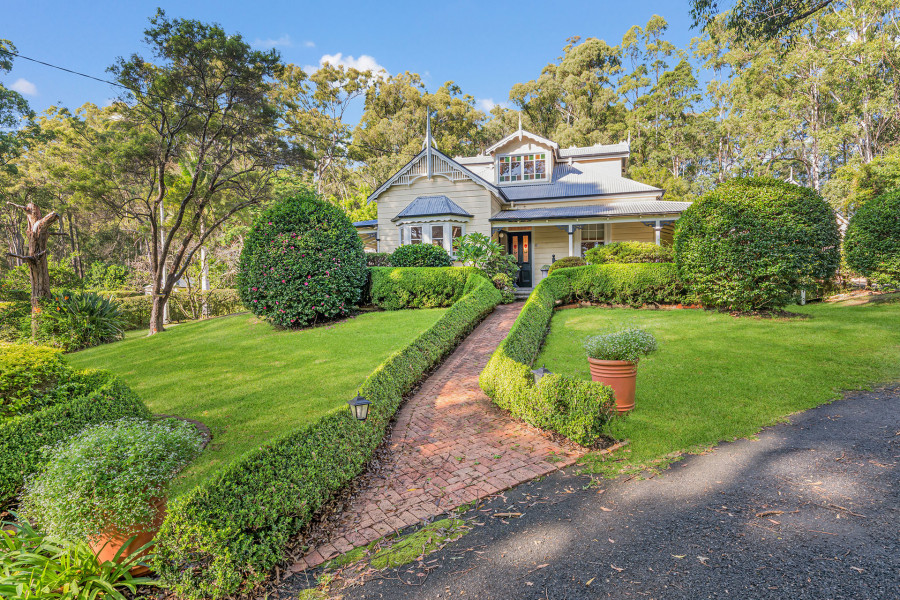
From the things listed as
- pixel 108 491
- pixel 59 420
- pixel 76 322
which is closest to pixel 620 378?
pixel 108 491

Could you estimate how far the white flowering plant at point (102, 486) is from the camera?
2656mm

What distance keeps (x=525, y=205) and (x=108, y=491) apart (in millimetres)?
18942

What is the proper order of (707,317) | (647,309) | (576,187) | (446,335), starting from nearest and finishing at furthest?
(446,335) → (707,317) → (647,309) → (576,187)

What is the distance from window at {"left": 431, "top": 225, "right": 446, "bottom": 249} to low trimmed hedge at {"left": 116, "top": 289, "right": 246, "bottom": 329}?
10528mm

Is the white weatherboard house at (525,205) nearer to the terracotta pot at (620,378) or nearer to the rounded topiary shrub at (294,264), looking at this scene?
the rounded topiary shrub at (294,264)

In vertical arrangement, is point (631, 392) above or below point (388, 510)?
above

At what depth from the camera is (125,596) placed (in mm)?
2697

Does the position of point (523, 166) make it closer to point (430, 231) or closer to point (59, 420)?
point (430, 231)

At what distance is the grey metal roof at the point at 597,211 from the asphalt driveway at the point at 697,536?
1339cm

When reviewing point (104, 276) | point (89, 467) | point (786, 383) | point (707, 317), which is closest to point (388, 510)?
point (89, 467)

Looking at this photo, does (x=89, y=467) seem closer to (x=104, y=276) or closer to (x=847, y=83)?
(x=104, y=276)

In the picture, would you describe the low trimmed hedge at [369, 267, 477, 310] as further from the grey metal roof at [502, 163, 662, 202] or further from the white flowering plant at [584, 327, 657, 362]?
the grey metal roof at [502, 163, 662, 202]

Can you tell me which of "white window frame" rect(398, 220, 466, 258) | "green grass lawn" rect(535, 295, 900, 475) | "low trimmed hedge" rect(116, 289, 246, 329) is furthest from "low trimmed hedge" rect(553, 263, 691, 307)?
"low trimmed hedge" rect(116, 289, 246, 329)

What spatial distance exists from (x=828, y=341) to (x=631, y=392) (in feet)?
17.0
